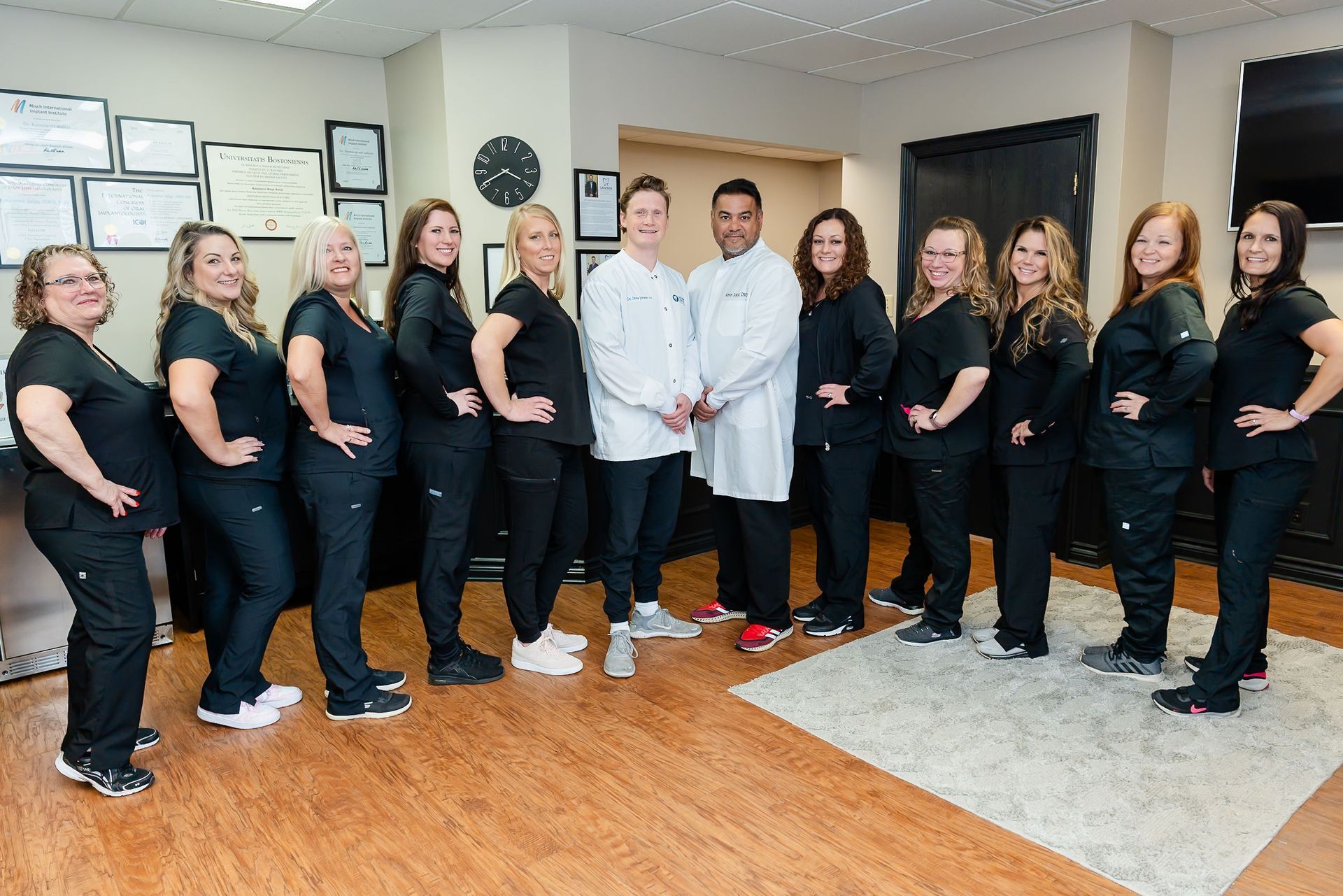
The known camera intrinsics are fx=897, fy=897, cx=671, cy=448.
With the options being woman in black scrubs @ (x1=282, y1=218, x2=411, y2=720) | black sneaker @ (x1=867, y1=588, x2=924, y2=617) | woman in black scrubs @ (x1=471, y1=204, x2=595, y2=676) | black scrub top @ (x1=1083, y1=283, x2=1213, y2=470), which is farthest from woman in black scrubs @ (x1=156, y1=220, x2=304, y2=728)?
black scrub top @ (x1=1083, y1=283, x2=1213, y2=470)

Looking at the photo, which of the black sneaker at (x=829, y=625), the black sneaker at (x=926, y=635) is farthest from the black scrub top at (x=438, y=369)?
the black sneaker at (x=926, y=635)

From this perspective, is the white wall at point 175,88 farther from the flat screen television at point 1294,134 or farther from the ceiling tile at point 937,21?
the flat screen television at point 1294,134

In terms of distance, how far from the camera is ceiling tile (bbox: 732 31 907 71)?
454cm

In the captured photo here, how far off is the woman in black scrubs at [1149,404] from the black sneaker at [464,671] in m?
2.20

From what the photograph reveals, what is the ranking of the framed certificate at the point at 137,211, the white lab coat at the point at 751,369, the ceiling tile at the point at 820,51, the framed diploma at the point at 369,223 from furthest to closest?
the framed diploma at the point at 369,223 < the ceiling tile at the point at 820,51 < the framed certificate at the point at 137,211 < the white lab coat at the point at 751,369

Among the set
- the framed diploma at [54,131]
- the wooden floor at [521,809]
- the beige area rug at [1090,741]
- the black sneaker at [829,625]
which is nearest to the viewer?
the wooden floor at [521,809]

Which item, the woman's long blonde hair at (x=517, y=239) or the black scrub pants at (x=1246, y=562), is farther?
the woman's long blonde hair at (x=517, y=239)

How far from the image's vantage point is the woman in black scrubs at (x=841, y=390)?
3.31m

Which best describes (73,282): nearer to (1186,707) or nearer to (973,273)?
(973,273)

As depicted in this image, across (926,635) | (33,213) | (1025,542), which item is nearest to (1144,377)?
(1025,542)

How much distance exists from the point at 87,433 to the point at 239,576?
27.8 inches

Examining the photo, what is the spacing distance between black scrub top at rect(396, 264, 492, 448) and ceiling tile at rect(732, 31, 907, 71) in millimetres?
2606

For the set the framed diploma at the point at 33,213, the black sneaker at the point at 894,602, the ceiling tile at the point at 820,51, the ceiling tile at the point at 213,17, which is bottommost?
the black sneaker at the point at 894,602

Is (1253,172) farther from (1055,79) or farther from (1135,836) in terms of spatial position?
(1135,836)
